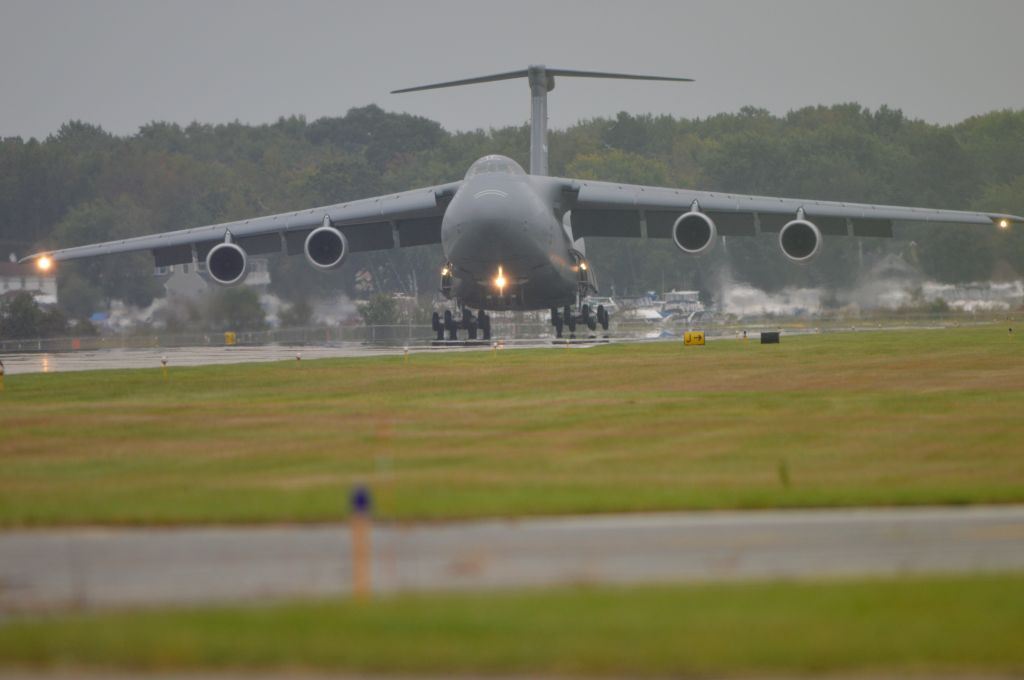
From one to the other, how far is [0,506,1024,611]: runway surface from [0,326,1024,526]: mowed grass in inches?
25.7

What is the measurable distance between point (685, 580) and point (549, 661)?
2.43 metres

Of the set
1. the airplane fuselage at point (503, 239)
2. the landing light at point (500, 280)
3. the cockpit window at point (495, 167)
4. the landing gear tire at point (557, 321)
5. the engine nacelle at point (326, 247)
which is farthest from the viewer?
the landing gear tire at point (557, 321)

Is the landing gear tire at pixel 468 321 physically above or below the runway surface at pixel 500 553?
above

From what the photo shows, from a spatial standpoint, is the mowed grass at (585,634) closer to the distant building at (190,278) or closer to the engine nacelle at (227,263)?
the engine nacelle at (227,263)

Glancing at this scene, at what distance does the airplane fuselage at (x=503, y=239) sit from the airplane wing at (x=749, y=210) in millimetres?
1469

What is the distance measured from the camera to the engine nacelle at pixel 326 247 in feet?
A: 146

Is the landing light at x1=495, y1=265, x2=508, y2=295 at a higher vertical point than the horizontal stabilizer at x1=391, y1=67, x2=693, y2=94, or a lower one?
lower

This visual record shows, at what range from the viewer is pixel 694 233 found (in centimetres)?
4375

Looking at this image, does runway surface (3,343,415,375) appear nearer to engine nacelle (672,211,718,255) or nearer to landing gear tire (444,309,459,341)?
landing gear tire (444,309,459,341)

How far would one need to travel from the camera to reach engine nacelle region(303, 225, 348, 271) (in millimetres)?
44531

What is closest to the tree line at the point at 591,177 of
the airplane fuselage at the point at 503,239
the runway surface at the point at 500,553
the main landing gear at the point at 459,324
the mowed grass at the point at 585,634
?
the main landing gear at the point at 459,324

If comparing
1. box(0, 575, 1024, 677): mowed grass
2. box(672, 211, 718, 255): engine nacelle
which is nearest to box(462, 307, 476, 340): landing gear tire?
box(672, 211, 718, 255): engine nacelle

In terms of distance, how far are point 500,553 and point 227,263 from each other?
34.7 m

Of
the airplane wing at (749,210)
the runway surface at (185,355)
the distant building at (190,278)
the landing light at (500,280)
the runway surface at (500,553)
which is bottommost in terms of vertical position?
the runway surface at (500,553)
